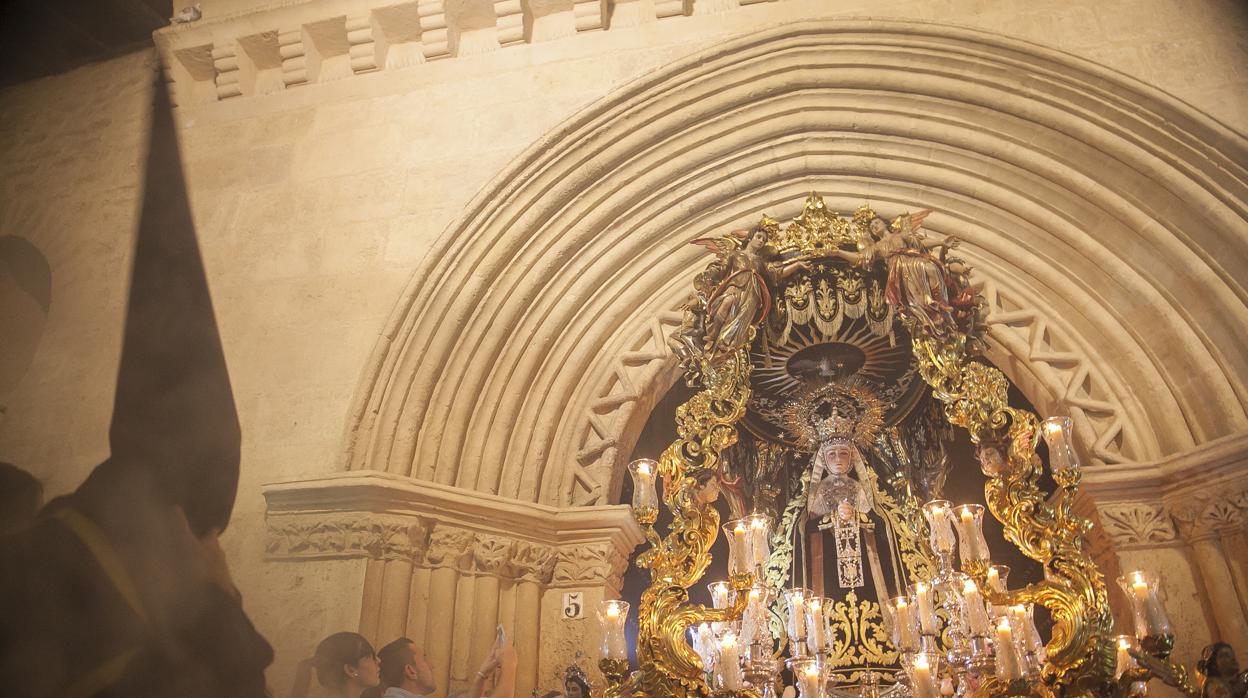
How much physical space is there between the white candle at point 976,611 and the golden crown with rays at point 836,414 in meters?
1.63

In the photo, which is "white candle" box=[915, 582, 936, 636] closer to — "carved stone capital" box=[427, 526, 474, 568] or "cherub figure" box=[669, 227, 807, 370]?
"cherub figure" box=[669, 227, 807, 370]

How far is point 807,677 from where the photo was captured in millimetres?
4328

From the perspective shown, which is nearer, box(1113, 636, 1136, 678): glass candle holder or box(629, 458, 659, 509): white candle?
box(1113, 636, 1136, 678): glass candle holder

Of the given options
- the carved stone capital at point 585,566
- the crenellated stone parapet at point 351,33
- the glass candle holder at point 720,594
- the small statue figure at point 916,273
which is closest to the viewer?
the small statue figure at point 916,273

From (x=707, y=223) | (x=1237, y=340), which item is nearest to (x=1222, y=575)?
(x=1237, y=340)

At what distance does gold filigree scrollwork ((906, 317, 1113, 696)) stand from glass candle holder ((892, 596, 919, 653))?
76cm

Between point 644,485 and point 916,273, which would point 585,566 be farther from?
point 916,273

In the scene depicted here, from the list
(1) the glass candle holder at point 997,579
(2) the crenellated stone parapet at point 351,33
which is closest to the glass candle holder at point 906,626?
(1) the glass candle holder at point 997,579

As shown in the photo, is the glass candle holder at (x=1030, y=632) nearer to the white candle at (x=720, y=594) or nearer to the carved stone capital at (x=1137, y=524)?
the carved stone capital at (x=1137, y=524)

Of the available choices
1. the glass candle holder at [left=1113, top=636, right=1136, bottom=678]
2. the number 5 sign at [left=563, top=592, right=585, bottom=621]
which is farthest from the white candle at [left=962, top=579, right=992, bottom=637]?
the number 5 sign at [left=563, top=592, right=585, bottom=621]

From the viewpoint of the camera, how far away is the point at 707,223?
20.6 ft

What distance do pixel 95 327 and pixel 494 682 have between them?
12.0 feet

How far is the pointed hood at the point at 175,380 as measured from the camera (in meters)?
5.58

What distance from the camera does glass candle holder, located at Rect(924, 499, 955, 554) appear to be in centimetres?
415
